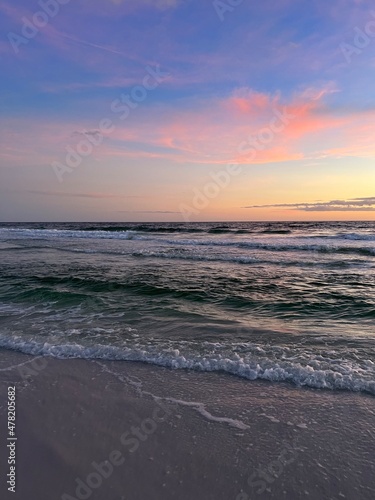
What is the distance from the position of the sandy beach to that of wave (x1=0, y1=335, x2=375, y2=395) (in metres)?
0.24

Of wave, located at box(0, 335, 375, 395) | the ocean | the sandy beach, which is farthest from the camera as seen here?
the ocean

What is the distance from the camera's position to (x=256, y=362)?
17.4ft

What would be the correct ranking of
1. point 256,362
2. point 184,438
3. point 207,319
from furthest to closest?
point 207,319
point 256,362
point 184,438

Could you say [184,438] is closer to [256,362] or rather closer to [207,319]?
[256,362]

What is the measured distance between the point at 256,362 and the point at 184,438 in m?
2.11

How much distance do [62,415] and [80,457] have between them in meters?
0.82

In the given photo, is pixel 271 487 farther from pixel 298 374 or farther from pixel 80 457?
pixel 298 374

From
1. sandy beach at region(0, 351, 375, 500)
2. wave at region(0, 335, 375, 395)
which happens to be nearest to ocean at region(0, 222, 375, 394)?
wave at region(0, 335, 375, 395)

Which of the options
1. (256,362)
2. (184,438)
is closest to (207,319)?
(256,362)

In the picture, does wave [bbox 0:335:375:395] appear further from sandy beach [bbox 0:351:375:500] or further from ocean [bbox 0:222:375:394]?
sandy beach [bbox 0:351:375:500]

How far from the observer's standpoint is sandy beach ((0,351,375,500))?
290cm

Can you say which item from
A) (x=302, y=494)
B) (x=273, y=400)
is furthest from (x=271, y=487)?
(x=273, y=400)

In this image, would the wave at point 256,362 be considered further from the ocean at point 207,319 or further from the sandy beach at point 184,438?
the sandy beach at point 184,438

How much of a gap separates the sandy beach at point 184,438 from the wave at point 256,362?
239mm
